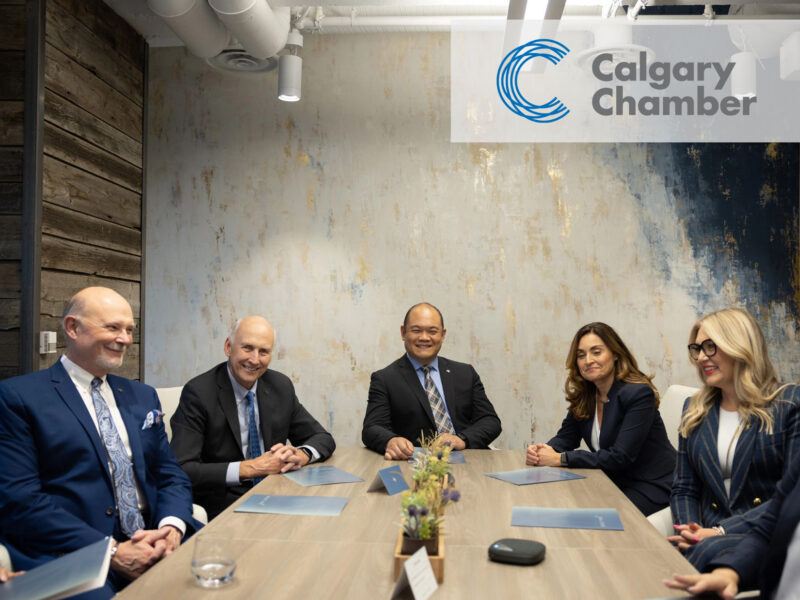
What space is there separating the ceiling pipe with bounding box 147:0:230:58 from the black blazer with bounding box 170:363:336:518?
6.31ft

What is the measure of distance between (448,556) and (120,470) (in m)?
1.28

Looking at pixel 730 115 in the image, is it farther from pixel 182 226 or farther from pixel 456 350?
pixel 182 226

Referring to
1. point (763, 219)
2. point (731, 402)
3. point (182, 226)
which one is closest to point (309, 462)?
point (731, 402)

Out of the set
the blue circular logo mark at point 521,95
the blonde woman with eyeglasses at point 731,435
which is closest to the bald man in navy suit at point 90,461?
the blonde woman with eyeglasses at point 731,435

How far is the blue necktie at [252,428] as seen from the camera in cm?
328

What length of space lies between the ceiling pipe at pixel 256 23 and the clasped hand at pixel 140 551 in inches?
104

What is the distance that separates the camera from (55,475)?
235 cm

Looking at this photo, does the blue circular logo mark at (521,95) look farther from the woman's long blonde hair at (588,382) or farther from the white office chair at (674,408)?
the white office chair at (674,408)

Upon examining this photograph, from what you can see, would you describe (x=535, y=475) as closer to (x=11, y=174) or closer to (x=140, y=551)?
(x=140, y=551)

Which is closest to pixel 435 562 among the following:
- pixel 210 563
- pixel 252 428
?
pixel 210 563

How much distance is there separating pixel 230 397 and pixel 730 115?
365 centimetres

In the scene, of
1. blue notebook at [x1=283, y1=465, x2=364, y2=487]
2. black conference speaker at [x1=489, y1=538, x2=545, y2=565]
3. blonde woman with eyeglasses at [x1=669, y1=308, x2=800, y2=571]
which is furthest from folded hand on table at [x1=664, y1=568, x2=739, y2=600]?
blue notebook at [x1=283, y1=465, x2=364, y2=487]

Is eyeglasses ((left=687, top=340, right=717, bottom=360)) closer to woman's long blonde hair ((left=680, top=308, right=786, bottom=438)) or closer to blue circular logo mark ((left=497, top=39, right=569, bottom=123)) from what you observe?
woman's long blonde hair ((left=680, top=308, right=786, bottom=438))

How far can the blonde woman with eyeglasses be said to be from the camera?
7.94ft
